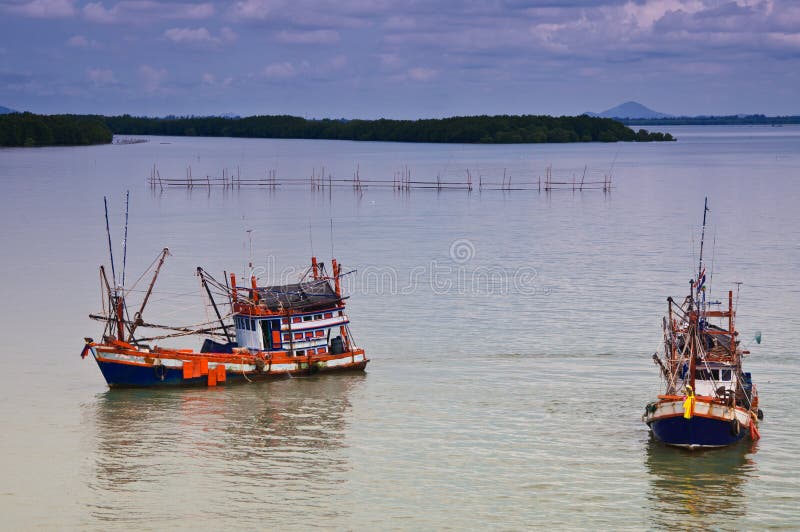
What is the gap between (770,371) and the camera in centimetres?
4738

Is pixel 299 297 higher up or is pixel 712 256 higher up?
pixel 299 297

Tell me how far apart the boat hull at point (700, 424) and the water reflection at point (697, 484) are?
Result: 0.40 metres

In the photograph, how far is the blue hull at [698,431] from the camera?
119ft

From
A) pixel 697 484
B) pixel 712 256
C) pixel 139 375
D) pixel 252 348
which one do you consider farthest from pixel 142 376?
pixel 712 256

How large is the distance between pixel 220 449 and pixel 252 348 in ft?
32.7

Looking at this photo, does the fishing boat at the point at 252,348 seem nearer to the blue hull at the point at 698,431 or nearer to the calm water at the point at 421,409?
the calm water at the point at 421,409

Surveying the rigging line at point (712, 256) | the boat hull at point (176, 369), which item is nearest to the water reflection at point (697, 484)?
the boat hull at point (176, 369)

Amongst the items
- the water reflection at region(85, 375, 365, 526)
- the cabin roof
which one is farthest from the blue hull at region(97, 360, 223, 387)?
the cabin roof

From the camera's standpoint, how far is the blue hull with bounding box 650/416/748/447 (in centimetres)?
→ 3631

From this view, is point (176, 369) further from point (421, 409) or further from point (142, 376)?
point (421, 409)

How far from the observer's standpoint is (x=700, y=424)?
36.3 m

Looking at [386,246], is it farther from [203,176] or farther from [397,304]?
[203,176]

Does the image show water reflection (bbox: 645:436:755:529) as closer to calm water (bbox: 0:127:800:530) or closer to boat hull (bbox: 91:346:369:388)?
calm water (bbox: 0:127:800:530)

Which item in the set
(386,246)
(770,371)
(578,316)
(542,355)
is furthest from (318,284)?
(386,246)
